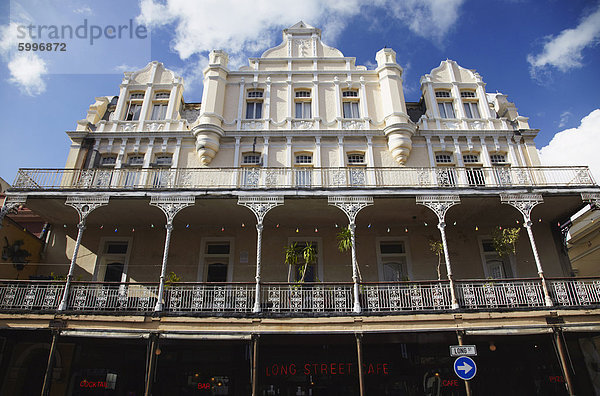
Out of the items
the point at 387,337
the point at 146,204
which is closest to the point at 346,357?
the point at 387,337

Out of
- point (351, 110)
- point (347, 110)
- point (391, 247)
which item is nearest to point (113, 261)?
point (391, 247)

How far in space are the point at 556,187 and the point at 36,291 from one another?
15.7 meters

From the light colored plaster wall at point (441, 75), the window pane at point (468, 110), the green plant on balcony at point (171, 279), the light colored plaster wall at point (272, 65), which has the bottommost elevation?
the green plant on balcony at point (171, 279)

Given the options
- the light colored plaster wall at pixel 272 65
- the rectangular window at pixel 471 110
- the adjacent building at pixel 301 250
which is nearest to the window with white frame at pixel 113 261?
the adjacent building at pixel 301 250

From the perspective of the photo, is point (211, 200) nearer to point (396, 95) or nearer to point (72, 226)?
point (72, 226)

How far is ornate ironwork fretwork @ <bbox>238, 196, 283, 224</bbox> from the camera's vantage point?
461 inches

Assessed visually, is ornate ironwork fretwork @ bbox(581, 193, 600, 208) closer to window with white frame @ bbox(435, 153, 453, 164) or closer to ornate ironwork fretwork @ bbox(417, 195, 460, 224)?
ornate ironwork fretwork @ bbox(417, 195, 460, 224)

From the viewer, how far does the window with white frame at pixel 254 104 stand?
54.1 ft

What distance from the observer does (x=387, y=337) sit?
36.4 feet

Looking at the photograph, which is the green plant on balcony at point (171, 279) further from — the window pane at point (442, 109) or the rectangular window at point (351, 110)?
the window pane at point (442, 109)

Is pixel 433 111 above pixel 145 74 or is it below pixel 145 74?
below

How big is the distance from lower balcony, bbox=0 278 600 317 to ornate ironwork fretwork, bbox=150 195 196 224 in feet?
7.57

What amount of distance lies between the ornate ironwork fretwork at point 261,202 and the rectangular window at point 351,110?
6453mm

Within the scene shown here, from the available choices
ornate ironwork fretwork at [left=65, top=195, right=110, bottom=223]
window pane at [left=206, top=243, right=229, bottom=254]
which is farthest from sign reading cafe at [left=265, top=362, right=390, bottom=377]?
ornate ironwork fretwork at [left=65, top=195, right=110, bottom=223]
